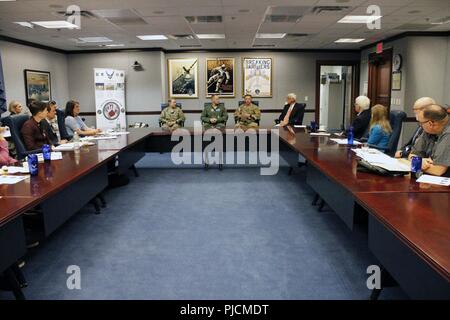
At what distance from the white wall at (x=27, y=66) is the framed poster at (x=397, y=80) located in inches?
319

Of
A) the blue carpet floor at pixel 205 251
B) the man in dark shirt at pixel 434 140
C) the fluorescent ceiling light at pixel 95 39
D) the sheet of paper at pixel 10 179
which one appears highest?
the fluorescent ceiling light at pixel 95 39

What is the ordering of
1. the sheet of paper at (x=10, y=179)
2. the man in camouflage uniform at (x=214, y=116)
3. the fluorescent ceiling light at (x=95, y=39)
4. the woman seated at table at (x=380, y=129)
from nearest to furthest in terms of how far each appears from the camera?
the sheet of paper at (x=10, y=179)
the woman seated at table at (x=380, y=129)
the man in camouflage uniform at (x=214, y=116)
the fluorescent ceiling light at (x=95, y=39)

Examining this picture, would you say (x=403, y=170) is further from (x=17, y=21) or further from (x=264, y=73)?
(x=264, y=73)

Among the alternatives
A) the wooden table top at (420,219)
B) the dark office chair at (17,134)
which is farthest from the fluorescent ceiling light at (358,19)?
the dark office chair at (17,134)

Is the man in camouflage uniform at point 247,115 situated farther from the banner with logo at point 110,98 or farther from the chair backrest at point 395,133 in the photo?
the banner with logo at point 110,98

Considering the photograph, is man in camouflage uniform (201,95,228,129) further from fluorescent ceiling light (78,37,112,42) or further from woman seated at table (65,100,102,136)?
fluorescent ceiling light (78,37,112,42)

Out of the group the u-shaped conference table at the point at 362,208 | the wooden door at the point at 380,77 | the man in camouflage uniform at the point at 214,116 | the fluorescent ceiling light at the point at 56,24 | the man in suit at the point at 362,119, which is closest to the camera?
the u-shaped conference table at the point at 362,208

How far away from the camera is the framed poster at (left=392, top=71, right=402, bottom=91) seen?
8.34m

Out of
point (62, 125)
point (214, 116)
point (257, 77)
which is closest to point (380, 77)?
point (257, 77)

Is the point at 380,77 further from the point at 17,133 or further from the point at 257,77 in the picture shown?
the point at 17,133

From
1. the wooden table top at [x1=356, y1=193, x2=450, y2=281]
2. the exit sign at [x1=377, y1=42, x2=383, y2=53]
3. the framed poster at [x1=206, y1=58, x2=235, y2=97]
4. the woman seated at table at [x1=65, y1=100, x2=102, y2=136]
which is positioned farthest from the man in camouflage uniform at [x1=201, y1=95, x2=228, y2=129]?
the wooden table top at [x1=356, y1=193, x2=450, y2=281]

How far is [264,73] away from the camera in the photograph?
426 inches

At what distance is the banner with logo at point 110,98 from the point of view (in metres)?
9.71
